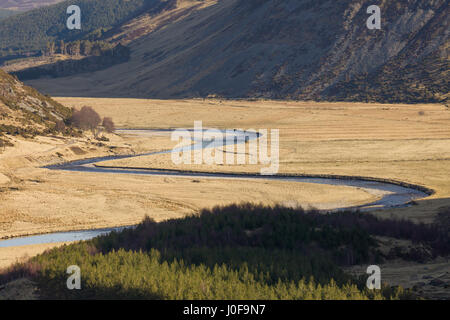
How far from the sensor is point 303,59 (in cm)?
11744

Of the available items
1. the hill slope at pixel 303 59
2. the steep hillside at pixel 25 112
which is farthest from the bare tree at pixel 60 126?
the hill slope at pixel 303 59

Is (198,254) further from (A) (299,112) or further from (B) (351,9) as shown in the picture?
(B) (351,9)

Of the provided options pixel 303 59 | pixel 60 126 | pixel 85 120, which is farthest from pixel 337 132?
pixel 303 59

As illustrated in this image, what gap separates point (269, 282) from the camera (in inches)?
604

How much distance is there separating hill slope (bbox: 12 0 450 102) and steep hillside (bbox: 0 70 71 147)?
51211 millimetres

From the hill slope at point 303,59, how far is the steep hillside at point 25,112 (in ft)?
168

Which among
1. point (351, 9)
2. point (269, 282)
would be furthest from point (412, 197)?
point (351, 9)

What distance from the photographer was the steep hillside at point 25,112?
54.0 m

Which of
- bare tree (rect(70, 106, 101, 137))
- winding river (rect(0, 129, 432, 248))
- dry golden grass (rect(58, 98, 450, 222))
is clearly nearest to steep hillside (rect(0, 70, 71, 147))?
bare tree (rect(70, 106, 101, 137))

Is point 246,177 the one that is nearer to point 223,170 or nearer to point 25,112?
point 223,170

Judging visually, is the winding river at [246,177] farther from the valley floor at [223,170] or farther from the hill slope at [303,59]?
the hill slope at [303,59]

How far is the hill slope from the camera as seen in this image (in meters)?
100

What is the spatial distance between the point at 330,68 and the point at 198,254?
9666 centimetres

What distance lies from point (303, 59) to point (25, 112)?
7027 centimetres
